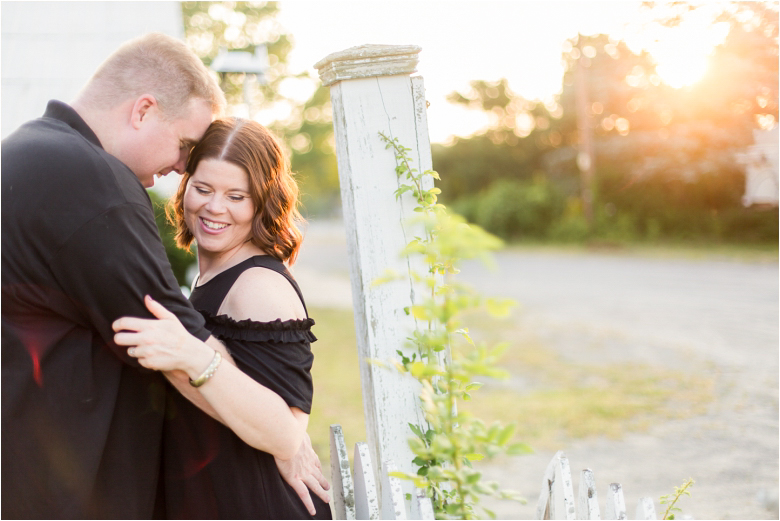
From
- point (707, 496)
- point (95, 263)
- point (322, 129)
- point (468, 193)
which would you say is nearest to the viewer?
point (95, 263)

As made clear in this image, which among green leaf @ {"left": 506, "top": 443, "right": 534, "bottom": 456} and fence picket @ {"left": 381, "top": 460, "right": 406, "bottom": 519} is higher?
green leaf @ {"left": 506, "top": 443, "right": 534, "bottom": 456}

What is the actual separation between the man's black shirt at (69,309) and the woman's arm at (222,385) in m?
0.04

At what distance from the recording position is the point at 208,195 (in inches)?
76.6

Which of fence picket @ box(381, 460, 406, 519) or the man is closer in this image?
the man

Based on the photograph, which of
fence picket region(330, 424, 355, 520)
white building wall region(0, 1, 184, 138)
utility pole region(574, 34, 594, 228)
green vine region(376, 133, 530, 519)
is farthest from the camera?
utility pole region(574, 34, 594, 228)

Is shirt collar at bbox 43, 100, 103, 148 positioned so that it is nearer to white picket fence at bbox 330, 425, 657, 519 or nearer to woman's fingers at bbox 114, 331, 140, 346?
woman's fingers at bbox 114, 331, 140, 346

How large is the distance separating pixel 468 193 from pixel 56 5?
27764 millimetres

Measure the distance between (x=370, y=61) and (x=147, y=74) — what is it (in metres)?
0.61

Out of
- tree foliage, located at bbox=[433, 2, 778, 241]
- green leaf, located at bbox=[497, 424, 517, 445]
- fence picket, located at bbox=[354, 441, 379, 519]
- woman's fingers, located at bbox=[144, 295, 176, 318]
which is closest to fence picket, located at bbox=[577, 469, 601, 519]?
fence picket, located at bbox=[354, 441, 379, 519]

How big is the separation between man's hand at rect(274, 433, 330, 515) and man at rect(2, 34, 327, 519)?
1.18 ft

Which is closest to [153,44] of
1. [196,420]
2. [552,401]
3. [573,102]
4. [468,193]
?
[196,420]

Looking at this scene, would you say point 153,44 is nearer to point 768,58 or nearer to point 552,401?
point 768,58

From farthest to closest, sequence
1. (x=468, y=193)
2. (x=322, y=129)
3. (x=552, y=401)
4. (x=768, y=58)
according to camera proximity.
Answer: (x=468, y=193), (x=322, y=129), (x=552, y=401), (x=768, y=58)

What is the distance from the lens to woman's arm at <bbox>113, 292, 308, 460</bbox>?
1400 millimetres
